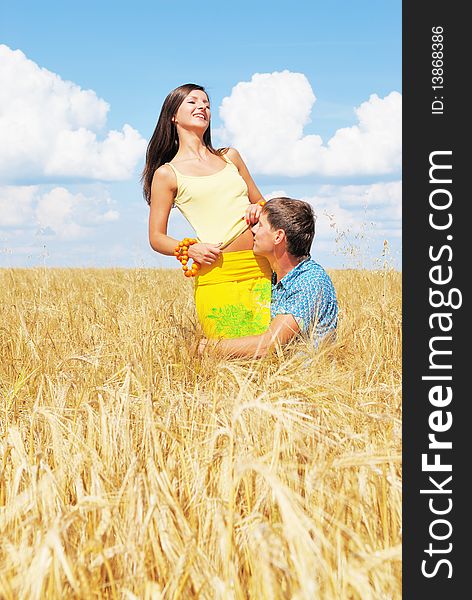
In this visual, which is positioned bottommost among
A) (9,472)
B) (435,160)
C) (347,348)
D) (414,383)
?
(9,472)

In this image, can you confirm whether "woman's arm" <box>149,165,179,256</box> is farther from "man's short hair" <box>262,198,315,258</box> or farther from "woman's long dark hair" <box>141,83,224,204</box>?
"man's short hair" <box>262,198,315,258</box>

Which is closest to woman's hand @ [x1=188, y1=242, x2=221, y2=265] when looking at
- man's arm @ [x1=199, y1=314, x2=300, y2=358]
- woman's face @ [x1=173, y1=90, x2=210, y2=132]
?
man's arm @ [x1=199, y1=314, x2=300, y2=358]

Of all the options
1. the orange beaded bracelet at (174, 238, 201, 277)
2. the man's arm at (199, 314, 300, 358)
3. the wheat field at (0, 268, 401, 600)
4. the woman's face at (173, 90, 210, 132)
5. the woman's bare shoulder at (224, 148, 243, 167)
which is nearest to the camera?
the wheat field at (0, 268, 401, 600)

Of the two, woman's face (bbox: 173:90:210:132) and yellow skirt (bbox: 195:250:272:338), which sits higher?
woman's face (bbox: 173:90:210:132)

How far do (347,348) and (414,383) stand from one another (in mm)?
1538

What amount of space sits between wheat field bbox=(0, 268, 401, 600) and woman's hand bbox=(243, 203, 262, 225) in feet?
2.20

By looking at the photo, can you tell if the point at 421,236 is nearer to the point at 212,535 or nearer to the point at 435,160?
the point at 435,160

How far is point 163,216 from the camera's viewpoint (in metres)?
3.41

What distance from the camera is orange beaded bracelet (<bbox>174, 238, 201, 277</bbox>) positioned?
10.9 ft

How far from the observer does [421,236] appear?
76.2 inches

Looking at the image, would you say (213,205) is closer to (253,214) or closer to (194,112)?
(253,214)

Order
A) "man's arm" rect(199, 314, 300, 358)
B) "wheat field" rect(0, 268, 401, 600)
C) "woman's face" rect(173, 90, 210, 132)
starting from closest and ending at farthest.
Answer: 1. "wheat field" rect(0, 268, 401, 600)
2. "man's arm" rect(199, 314, 300, 358)
3. "woman's face" rect(173, 90, 210, 132)

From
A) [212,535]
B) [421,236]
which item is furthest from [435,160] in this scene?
[212,535]

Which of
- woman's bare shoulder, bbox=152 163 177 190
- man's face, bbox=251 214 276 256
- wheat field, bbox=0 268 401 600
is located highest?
woman's bare shoulder, bbox=152 163 177 190
